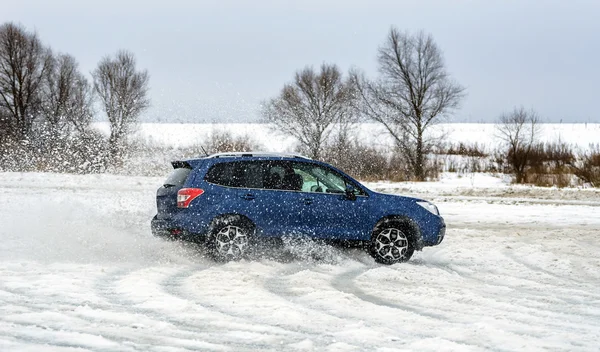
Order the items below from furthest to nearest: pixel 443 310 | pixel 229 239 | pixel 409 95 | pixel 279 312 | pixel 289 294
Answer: pixel 409 95 < pixel 229 239 < pixel 289 294 < pixel 443 310 < pixel 279 312

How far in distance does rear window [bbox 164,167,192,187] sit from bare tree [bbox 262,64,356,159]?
32.8 meters

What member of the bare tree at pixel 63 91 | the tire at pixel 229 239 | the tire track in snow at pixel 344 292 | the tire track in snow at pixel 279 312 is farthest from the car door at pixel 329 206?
the bare tree at pixel 63 91

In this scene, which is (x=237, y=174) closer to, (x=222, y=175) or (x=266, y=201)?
(x=222, y=175)

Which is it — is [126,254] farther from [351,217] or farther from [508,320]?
[508,320]

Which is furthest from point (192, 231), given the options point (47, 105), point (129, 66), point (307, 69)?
point (47, 105)

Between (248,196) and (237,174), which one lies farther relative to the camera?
(237,174)

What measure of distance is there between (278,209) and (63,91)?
44861 millimetres

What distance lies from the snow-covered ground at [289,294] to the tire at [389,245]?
24 cm

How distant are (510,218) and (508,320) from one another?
11363 millimetres

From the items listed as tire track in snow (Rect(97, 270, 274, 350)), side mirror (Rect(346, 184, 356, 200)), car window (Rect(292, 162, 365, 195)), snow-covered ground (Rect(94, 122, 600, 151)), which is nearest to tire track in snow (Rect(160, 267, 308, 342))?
tire track in snow (Rect(97, 270, 274, 350))

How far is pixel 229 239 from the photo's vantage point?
31.1 feet

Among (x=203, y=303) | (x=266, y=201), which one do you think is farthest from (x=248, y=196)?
(x=203, y=303)

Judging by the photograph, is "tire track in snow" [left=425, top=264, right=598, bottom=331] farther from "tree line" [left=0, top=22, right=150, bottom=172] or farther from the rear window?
"tree line" [left=0, top=22, right=150, bottom=172]

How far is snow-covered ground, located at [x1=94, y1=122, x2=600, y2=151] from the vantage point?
30938 mm
